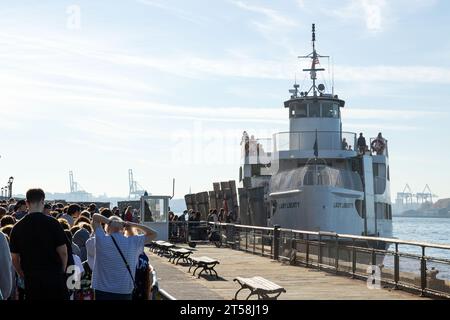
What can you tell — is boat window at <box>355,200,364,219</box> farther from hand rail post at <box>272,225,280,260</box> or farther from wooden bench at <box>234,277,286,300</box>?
wooden bench at <box>234,277,286,300</box>

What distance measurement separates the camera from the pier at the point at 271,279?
13789mm

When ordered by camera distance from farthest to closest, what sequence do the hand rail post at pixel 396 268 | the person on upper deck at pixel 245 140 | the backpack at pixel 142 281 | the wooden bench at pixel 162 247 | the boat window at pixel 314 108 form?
the person on upper deck at pixel 245 140 → the boat window at pixel 314 108 → the wooden bench at pixel 162 247 → the hand rail post at pixel 396 268 → the backpack at pixel 142 281

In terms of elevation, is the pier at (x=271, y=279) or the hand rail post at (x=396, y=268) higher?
the hand rail post at (x=396, y=268)

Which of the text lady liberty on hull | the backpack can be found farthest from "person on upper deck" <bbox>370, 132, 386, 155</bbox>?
the backpack

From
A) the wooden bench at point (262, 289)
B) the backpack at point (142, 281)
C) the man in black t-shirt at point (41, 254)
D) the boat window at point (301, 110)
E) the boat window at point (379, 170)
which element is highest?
the boat window at point (301, 110)

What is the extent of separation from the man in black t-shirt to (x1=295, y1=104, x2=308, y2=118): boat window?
35.3 meters

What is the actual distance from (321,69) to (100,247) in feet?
122

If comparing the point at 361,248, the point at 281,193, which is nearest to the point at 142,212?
the point at 281,193

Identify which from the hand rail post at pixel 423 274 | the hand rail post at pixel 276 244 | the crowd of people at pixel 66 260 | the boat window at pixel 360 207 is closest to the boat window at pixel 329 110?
the boat window at pixel 360 207

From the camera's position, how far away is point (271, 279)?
55.3 feet

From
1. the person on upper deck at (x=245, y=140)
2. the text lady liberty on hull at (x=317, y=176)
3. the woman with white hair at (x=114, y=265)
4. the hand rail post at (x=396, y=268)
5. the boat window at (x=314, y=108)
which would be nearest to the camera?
the woman with white hair at (x=114, y=265)

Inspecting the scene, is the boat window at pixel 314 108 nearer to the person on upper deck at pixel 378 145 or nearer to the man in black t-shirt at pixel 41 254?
the person on upper deck at pixel 378 145
